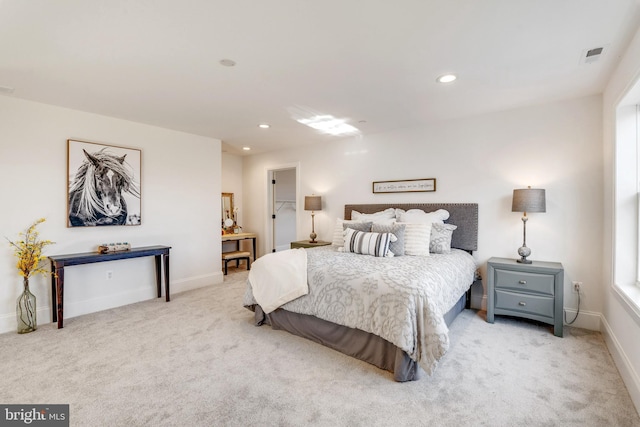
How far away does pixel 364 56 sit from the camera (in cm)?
223

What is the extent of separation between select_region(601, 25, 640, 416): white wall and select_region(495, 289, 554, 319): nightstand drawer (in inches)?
17.4


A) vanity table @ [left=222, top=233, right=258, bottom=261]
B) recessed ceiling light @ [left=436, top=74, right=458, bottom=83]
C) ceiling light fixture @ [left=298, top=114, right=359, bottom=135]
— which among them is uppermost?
ceiling light fixture @ [left=298, top=114, right=359, bottom=135]

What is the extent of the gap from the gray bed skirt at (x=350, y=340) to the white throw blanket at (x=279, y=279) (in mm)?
168

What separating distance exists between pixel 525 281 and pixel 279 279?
247cm

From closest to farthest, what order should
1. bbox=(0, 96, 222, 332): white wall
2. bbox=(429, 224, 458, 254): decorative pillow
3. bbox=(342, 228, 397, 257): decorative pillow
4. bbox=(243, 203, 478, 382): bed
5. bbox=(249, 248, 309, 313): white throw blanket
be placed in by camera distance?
bbox=(243, 203, 478, 382): bed, bbox=(249, 248, 309, 313): white throw blanket, bbox=(0, 96, 222, 332): white wall, bbox=(342, 228, 397, 257): decorative pillow, bbox=(429, 224, 458, 254): decorative pillow

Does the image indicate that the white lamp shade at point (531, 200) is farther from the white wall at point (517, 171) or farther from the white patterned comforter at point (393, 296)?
the white patterned comforter at point (393, 296)

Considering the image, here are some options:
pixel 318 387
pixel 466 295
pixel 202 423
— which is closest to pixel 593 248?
pixel 466 295

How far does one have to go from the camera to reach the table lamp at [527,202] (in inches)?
119

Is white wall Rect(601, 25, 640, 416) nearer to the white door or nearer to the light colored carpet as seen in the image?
the light colored carpet

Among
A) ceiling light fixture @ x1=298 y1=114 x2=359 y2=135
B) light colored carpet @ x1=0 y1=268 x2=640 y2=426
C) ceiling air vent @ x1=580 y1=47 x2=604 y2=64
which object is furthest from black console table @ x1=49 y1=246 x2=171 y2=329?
ceiling air vent @ x1=580 y1=47 x2=604 y2=64

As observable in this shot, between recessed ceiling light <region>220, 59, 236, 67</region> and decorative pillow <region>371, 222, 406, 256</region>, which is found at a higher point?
recessed ceiling light <region>220, 59, 236, 67</region>

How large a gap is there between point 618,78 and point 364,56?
2.05 metres

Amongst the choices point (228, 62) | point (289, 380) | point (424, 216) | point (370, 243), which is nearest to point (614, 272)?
point (424, 216)

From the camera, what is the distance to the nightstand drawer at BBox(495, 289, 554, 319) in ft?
9.44
